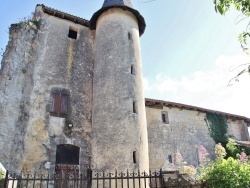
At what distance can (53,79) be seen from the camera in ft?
45.2

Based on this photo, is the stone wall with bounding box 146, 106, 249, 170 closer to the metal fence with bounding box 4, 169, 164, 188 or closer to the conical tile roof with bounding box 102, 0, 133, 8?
the metal fence with bounding box 4, 169, 164, 188

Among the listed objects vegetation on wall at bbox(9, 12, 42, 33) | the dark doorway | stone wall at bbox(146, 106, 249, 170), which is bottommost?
the dark doorway

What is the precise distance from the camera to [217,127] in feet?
60.2

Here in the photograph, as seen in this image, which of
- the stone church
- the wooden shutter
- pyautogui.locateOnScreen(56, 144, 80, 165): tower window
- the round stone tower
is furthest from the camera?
the wooden shutter

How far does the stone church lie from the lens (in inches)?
460

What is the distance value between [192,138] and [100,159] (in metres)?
7.58

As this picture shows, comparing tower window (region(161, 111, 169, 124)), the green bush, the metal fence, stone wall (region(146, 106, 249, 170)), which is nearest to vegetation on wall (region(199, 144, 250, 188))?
the green bush

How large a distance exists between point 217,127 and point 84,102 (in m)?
10.2

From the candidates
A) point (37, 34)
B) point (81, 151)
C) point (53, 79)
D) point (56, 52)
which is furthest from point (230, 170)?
point (37, 34)

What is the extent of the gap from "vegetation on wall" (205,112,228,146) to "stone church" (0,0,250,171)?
0.92 meters

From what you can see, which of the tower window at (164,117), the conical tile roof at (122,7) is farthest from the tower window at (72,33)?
the tower window at (164,117)

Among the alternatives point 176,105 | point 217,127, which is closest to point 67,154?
point 176,105

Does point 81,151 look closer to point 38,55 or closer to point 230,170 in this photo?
point 38,55

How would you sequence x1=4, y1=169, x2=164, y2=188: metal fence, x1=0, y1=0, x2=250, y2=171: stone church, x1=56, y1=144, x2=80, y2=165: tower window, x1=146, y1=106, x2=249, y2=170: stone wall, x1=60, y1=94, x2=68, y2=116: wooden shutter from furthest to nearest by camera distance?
1. x1=146, y1=106, x2=249, y2=170: stone wall
2. x1=60, y1=94, x2=68, y2=116: wooden shutter
3. x1=56, y1=144, x2=80, y2=165: tower window
4. x1=0, y1=0, x2=250, y2=171: stone church
5. x1=4, y1=169, x2=164, y2=188: metal fence
